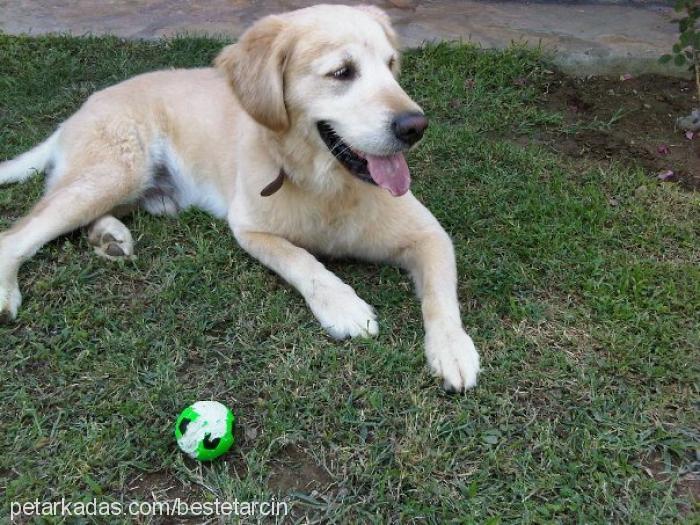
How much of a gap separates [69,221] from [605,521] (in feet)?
8.24

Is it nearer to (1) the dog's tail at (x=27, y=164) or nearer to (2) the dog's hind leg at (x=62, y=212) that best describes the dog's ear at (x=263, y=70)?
(2) the dog's hind leg at (x=62, y=212)

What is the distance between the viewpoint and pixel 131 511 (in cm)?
182

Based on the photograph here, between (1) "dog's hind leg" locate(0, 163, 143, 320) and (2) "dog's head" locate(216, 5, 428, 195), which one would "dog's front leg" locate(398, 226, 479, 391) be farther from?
(1) "dog's hind leg" locate(0, 163, 143, 320)

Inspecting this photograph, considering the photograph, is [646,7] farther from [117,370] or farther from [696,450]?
[117,370]

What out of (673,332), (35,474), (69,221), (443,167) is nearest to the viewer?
(35,474)

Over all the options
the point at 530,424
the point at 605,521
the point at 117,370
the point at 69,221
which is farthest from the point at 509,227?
the point at 69,221

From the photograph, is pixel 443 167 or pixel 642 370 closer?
pixel 642 370

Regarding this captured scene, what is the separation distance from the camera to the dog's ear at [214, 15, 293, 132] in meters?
2.51

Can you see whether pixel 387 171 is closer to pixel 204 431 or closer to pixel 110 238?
pixel 204 431

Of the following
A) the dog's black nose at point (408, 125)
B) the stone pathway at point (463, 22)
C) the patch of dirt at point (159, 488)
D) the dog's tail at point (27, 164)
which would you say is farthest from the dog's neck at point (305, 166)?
the stone pathway at point (463, 22)

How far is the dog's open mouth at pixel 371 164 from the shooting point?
8.16ft

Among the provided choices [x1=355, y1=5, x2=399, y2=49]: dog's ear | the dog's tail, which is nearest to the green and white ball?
[x1=355, y1=5, x2=399, y2=49]: dog's ear

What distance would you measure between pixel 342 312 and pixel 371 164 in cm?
58

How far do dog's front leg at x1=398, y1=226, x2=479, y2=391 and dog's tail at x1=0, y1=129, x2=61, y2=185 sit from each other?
210cm
